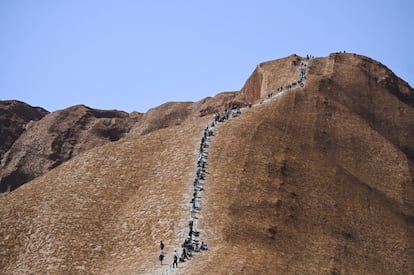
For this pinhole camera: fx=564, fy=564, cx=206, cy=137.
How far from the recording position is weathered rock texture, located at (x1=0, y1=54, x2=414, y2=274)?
6003 cm

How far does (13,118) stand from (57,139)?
2171 cm

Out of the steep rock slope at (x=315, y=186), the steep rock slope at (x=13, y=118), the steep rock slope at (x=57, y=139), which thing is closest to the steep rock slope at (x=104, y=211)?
the steep rock slope at (x=315, y=186)

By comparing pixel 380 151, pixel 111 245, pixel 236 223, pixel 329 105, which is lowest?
pixel 111 245

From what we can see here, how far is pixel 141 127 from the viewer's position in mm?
145250

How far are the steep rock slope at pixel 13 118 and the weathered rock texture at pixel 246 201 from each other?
7199 centimetres

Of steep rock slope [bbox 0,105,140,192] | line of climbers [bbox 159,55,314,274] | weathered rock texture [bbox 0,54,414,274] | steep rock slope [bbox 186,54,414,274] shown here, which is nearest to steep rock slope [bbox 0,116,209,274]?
weathered rock texture [bbox 0,54,414,274]

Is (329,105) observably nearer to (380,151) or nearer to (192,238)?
(380,151)

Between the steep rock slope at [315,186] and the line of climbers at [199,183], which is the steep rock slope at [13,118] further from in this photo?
the steep rock slope at [315,186]

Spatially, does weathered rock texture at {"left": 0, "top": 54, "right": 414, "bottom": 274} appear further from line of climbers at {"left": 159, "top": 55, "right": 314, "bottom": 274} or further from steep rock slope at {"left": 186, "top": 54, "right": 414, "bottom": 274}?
line of climbers at {"left": 159, "top": 55, "right": 314, "bottom": 274}

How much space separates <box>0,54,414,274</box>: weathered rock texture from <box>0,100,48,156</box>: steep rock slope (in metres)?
72.0

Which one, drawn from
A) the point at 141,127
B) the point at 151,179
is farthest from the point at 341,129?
the point at 141,127

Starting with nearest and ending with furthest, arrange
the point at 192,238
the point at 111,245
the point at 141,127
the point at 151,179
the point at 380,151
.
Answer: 1. the point at 192,238
2. the point at 111,245
3. the point at 151,179
4. the point at 380,151
5. the point at 141,127

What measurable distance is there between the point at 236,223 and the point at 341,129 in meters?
31.8

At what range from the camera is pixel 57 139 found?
140000 millimetres
